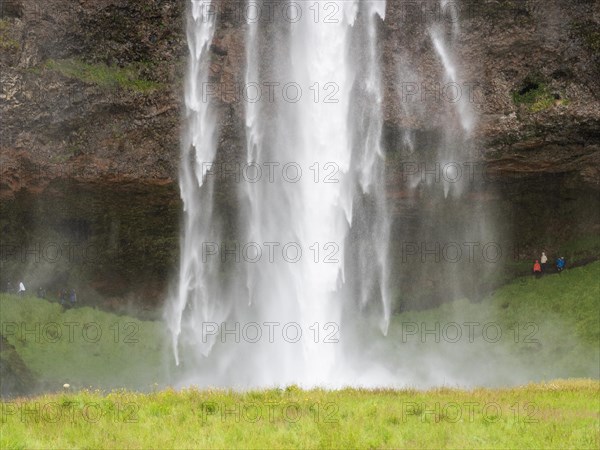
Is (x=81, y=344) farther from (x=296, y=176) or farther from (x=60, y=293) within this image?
(x=296, y=176)

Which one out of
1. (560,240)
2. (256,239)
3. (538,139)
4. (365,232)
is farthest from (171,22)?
(560,240)

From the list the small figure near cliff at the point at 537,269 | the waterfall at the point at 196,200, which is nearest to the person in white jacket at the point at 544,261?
the small figure near cliff at the point at 537,269

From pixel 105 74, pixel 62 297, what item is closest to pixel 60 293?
pixel 62 297

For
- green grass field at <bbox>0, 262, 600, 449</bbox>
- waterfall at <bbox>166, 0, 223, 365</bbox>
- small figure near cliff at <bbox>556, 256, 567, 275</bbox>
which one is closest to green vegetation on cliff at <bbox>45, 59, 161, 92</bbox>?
waterfall at <bbox>166, 0, 223, 365</bbox>

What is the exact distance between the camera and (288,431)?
14.4m

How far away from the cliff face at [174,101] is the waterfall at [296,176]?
644 mm

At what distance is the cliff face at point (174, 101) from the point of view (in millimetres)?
32062

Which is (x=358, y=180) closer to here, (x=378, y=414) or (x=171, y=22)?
(x=171, y=22)

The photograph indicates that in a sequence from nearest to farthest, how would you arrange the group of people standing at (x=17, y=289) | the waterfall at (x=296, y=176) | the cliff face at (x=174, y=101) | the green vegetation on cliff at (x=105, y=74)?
the cliff face at (x=174, y=101) < the green vegetation on cliff at (x=105, y=74) < the waterfall at (x=296, y=176) < the group of people standing at (x=17, y=289)

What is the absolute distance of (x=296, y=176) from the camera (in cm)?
3416

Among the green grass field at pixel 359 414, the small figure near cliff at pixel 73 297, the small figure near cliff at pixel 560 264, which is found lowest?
the green grass field at pixel 359 414

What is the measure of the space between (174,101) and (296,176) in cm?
631

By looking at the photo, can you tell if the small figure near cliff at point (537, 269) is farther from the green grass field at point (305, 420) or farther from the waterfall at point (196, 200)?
the green grass field at point (305, 420)

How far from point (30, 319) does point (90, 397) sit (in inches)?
739
